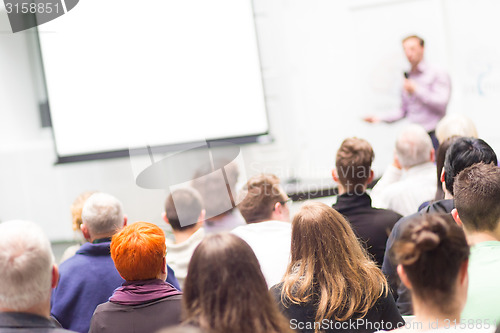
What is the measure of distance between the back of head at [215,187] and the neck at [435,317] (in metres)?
1.52

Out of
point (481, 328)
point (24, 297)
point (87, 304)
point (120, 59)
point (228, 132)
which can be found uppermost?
point (120, 59)

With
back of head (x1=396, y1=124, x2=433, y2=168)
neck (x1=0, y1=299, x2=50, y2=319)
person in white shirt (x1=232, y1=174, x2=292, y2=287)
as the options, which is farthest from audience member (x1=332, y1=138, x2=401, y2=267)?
neck (x1=0, y1=299, x2=50, y2=319)

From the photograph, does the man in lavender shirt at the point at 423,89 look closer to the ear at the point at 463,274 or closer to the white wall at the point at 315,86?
the white wall at the point at 315,86

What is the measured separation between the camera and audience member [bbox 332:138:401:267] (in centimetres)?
255

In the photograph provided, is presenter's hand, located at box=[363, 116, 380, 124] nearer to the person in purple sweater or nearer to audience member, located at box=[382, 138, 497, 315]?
audience member, located at box=[382, 138, 497, 315]

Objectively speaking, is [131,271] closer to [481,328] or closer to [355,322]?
[355,322]

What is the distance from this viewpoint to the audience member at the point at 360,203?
255 centimetres

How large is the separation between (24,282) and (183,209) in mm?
1432

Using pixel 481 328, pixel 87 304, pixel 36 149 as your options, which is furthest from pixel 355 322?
pixel 36 149

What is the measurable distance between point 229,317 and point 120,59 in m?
1.62

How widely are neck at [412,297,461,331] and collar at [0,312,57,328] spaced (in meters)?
0.92

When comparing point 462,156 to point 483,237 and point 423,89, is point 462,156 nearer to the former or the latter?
point 483,237

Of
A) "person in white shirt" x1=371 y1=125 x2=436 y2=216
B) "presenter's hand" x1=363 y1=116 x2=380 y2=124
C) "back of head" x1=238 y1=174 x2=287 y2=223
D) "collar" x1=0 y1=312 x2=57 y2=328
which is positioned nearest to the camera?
"collar" x1=0 y1=312 x2=57 y2=328

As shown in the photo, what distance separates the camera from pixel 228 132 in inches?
146
